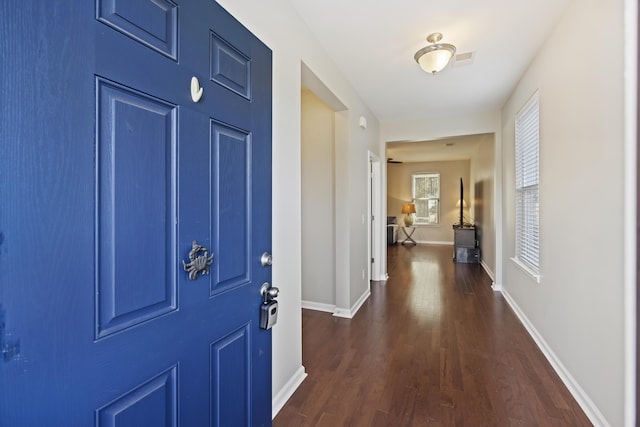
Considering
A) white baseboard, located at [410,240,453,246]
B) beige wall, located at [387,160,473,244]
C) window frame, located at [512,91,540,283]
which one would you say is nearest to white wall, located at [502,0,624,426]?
window frame, located at [512,91,540,283]

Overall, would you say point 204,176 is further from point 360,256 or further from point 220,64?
point 360,256

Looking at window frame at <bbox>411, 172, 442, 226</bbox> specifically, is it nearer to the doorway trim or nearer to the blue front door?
the doorway trim

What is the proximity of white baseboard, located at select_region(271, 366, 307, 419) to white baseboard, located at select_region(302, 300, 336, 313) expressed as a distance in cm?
140

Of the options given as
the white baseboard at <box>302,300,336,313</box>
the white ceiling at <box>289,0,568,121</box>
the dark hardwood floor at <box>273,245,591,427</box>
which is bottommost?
the dark hardwood floor at <box>273,245,591,427</box>

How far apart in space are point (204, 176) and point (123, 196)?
0.28 metres

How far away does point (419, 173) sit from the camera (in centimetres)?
996

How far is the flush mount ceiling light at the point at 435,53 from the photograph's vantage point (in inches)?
95.7

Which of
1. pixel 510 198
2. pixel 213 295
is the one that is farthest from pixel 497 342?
pixel 213 295

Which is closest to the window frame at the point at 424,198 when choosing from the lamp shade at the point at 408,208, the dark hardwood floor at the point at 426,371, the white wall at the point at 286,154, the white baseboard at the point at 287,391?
the lamp shade at the point at 408,208

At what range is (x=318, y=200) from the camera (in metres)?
3.74

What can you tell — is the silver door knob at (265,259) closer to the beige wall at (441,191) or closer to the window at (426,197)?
the beige wall at (441,191)

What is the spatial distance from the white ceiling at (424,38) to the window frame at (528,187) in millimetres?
493

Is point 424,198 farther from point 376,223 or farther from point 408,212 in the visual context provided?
point 376,223

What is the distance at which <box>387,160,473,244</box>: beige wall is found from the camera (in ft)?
31.1
